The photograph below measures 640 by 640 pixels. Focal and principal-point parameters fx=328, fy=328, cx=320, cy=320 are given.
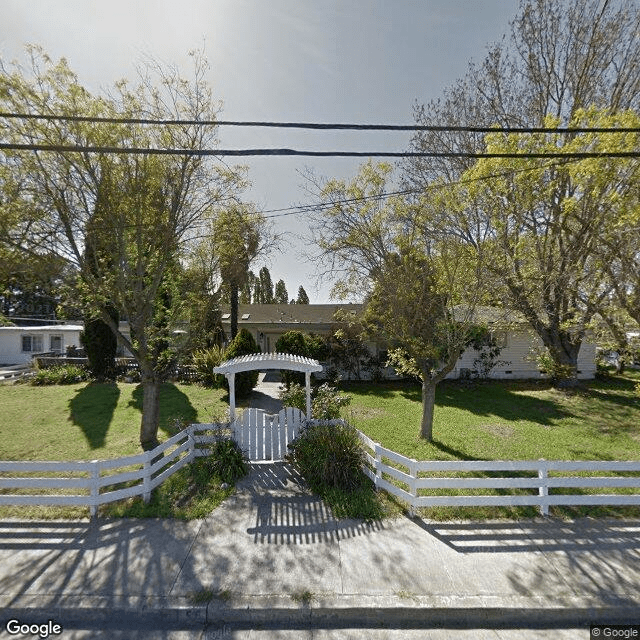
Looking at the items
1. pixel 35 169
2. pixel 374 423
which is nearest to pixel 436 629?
pixel 374 423

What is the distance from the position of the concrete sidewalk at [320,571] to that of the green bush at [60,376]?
13880 mm

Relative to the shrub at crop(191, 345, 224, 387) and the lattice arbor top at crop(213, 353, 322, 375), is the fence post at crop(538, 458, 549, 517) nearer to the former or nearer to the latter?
the lattice arbor top at crop(213, 353, 322, 375)

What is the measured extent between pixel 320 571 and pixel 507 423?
28.6ft

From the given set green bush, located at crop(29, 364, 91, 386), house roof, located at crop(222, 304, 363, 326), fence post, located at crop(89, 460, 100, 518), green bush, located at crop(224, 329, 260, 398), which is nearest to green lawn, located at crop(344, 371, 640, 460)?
green bush, located at crop(224, 329, 260, 398)

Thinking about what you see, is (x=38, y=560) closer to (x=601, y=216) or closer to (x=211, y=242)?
(x=211, y=242)

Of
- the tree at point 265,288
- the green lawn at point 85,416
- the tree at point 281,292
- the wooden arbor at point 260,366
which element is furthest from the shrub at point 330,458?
the tree at point 281,292

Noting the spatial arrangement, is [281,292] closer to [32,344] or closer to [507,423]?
[32,344]

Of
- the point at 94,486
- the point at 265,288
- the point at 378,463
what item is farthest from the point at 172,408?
the point at 265,288

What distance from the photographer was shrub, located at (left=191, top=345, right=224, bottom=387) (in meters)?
14.6

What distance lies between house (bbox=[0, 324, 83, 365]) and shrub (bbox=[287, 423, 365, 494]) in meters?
24.7

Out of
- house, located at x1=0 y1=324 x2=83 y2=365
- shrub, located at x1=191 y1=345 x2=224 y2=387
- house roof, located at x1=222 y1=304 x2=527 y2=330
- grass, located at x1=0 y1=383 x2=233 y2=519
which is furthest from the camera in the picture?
house, located at x1=0 y1=324 x2=83 y2=365

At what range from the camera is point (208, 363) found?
1483 centimetres

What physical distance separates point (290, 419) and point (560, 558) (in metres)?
4.88

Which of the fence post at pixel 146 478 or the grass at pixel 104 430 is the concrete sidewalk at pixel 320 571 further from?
the fence post at pixel 146 478
